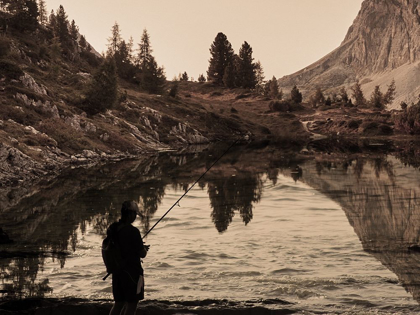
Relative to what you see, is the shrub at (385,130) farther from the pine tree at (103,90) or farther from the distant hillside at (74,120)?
the pine tree at (103,90)

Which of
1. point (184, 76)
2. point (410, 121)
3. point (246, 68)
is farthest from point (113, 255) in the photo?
point (184, 76)

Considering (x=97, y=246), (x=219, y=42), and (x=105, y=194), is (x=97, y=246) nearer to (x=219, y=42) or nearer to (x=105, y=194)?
(x=105, y=194)

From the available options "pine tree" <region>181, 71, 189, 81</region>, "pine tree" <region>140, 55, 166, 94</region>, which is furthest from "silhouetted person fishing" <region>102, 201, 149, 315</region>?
"pine tree" <region>181, 71, 189, 81</region>

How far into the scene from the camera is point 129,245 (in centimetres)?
748

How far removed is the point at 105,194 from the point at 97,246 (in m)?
10.2

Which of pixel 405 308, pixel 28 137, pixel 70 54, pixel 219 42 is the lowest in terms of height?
pixel 405 308

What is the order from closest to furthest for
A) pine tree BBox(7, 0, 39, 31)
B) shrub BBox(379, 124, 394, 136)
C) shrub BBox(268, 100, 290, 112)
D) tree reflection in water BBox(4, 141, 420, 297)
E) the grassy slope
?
1. tree reflection in water BBox(4, 141, 420, 297)
2. the grassy slope
3. shrub BBox(379, 124, 394, 136)
4. pine tree BBox(7, 0, 39, 31)
5. shrub BBox(268, 100, 290, 112)

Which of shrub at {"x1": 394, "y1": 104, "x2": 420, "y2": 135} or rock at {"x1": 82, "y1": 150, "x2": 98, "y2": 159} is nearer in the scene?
rock at {"x1": 82, "y1": 150, "x2": 98, "y2": 159}

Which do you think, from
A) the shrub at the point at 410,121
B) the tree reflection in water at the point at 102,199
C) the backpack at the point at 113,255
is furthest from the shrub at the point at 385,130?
the backpack at the point at 113,255

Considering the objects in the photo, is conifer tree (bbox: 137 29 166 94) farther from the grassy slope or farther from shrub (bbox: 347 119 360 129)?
shrub (bbox: 347 119 360 129)

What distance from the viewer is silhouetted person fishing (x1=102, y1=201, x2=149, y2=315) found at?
7465 millimetres

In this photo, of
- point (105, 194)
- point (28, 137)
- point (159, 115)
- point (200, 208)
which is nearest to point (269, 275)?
point (200, 208)

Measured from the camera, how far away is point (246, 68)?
146000 mm

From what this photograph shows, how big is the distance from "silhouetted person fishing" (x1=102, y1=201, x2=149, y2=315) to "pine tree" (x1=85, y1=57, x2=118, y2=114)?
173 ft
